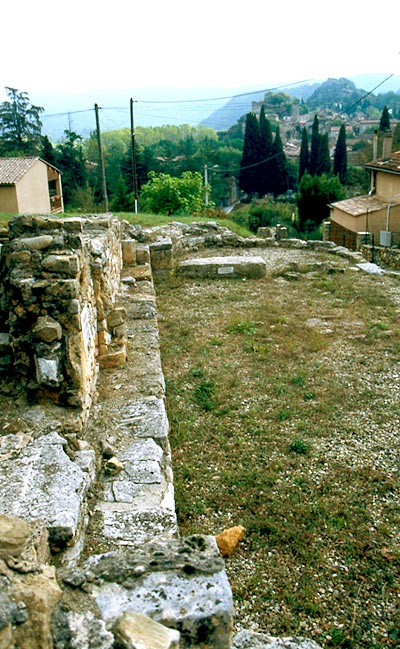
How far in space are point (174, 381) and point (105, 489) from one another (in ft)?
9.56

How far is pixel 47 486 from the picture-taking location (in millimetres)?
2969

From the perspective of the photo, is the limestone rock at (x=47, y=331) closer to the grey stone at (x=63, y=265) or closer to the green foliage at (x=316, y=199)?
the grey stone at (x=63, y=265)

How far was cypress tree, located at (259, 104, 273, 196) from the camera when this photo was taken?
191 feet

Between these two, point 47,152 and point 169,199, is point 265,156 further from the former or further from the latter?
point 169,199

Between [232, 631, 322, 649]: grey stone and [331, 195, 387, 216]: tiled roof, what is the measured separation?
2298cm

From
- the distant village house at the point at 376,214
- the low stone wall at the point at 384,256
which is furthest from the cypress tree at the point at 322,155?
the low stone wall at the point at 384,256

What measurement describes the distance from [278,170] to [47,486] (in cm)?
5820

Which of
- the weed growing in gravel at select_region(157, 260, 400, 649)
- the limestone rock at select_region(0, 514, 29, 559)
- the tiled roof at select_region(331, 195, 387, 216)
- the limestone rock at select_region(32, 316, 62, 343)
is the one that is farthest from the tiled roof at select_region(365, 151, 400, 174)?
the limestone rock at select_region(0, 514, 29, 559)

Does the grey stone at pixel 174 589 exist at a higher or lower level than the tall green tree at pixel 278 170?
higher

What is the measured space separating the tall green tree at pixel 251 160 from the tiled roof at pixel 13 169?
116ft

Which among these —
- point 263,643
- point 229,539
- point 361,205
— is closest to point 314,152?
point 361,205

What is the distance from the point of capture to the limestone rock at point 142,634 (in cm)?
172

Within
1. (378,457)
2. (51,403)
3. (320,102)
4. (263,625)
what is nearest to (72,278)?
(51,403)

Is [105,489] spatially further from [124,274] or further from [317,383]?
[124,274]
